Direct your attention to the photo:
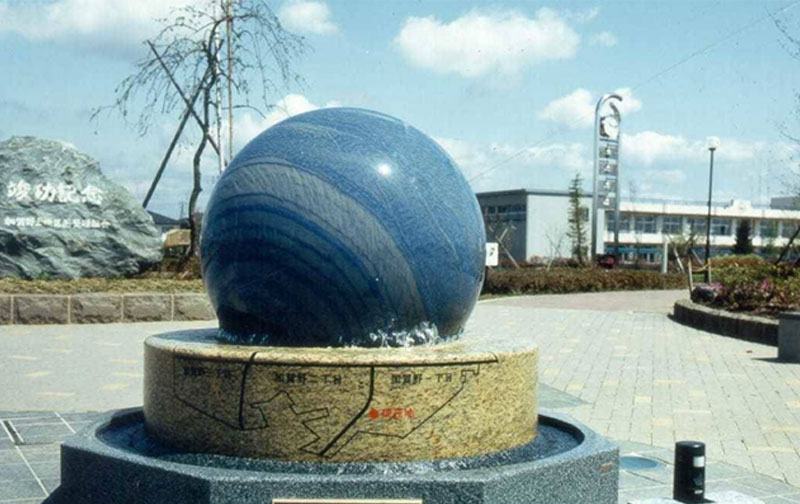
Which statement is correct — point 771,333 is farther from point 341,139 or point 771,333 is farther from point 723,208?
point 723,208

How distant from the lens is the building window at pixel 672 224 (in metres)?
78.9

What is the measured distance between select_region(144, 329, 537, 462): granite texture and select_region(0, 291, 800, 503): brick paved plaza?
57.7 inches

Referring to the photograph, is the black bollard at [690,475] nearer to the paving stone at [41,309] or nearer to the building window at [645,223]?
the paving stone at [41,309]

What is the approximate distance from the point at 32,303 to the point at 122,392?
662cm

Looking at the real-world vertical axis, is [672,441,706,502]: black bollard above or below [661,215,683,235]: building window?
below

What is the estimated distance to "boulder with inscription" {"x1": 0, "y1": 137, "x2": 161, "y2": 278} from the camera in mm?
17578

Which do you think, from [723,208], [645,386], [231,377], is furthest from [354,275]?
[723,208]

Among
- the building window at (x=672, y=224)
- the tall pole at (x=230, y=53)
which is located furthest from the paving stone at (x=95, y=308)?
the building window at (x=672, y=224)

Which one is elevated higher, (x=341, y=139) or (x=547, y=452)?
(x=341, y=139)

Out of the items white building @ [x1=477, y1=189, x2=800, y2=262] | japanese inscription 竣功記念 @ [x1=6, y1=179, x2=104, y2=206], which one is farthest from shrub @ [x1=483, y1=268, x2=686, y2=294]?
white building @ [x1=477, y1=189, x2=800, y2=262]

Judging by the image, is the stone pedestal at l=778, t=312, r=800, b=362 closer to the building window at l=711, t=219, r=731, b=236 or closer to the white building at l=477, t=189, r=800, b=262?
the white building at l=477, t=189, r=800, b=262

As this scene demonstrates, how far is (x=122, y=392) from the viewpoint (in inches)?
363

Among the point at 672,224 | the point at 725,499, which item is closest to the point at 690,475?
the point at 725,499

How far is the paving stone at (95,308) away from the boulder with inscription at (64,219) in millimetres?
2696
